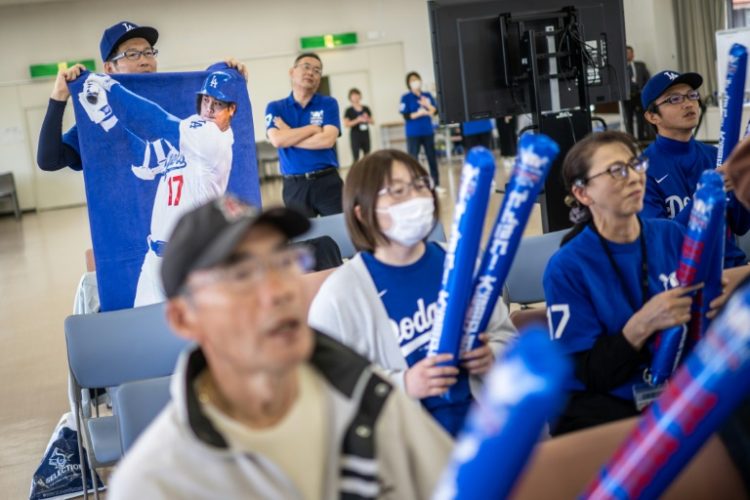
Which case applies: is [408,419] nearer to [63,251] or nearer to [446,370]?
[446,370]

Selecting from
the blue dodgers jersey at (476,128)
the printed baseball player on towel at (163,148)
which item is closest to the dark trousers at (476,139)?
Answer: the blue dodgers jersey at (476,128)

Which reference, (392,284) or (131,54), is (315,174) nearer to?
(131,54)

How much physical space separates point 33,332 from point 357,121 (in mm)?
10151

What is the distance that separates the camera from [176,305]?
1511mm

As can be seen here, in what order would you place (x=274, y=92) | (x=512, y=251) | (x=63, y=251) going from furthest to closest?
(x=274, y=92) → (x=63, y=251) → (x=512, y=251)

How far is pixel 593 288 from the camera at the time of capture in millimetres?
2754

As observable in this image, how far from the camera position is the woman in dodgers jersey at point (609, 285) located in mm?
2674

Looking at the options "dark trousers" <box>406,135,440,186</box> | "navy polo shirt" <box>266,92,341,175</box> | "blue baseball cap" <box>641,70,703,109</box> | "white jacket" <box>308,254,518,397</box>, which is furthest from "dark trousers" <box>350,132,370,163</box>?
"white jacket" <box>308,254,518,397</box>

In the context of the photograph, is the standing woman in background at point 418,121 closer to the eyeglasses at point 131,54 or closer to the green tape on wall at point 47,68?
the green tape on wall at point 47,68

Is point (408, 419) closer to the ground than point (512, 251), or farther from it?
closer to the ground

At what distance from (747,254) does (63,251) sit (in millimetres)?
9961

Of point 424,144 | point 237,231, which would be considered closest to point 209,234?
point 237,231

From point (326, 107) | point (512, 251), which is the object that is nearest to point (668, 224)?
point (512, 251)

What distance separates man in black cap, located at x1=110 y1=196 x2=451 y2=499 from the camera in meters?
1.43
